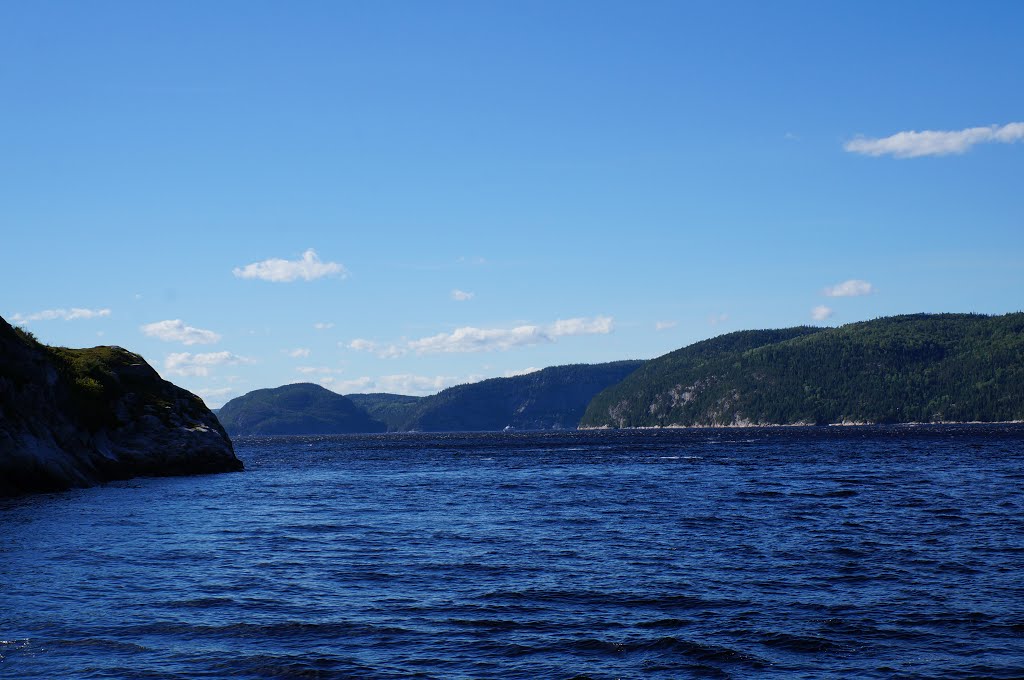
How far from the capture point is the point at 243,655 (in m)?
19.1

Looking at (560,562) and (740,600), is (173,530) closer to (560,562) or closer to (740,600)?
(560,562)

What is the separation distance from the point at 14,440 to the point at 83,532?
21.3m

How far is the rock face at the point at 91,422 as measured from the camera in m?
57.3

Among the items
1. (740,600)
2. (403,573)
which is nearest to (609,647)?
(740,600)

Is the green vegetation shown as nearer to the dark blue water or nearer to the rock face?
the rock face

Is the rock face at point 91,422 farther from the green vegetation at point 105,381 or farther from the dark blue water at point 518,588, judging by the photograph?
the dark blue water at point 518,588

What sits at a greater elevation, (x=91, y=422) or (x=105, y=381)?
(x=105, y=381)

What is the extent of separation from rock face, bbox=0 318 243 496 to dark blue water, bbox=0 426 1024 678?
7.64 m

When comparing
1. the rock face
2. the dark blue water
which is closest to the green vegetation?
the rock face

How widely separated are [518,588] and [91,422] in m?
59.3

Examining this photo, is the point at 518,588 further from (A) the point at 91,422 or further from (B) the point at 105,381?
(B) the point at 105,381

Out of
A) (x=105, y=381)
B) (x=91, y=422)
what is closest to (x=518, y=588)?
(x=91, y=422)

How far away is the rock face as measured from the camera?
188 feet

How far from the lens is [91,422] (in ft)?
241
